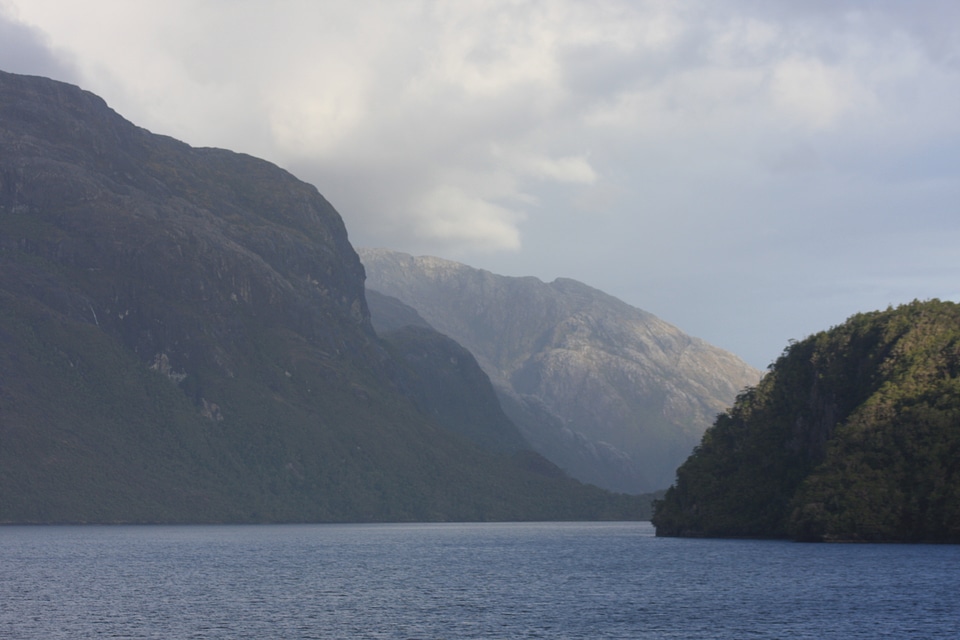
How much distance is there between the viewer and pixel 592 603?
410 feet

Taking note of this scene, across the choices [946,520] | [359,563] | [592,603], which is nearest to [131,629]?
[592,603]

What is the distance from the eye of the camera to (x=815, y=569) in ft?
525

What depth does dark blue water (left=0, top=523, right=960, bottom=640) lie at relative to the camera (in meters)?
104

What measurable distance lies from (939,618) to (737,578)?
146 feet

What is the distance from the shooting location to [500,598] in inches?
5148

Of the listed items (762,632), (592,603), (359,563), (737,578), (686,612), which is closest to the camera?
(762,632)

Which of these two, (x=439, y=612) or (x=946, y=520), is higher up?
(x=946, y=520)

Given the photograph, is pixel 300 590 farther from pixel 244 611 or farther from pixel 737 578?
pixel 737 578

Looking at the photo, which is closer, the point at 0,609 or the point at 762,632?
the point at 762,632

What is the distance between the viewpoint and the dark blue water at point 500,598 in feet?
340

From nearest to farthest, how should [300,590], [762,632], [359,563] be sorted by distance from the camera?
[762,632], [300,590], [359,563]

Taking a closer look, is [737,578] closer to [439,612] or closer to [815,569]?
[815,569]

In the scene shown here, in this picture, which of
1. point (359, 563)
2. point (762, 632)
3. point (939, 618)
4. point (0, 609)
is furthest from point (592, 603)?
point (359, 563)

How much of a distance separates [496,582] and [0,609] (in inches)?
2477
